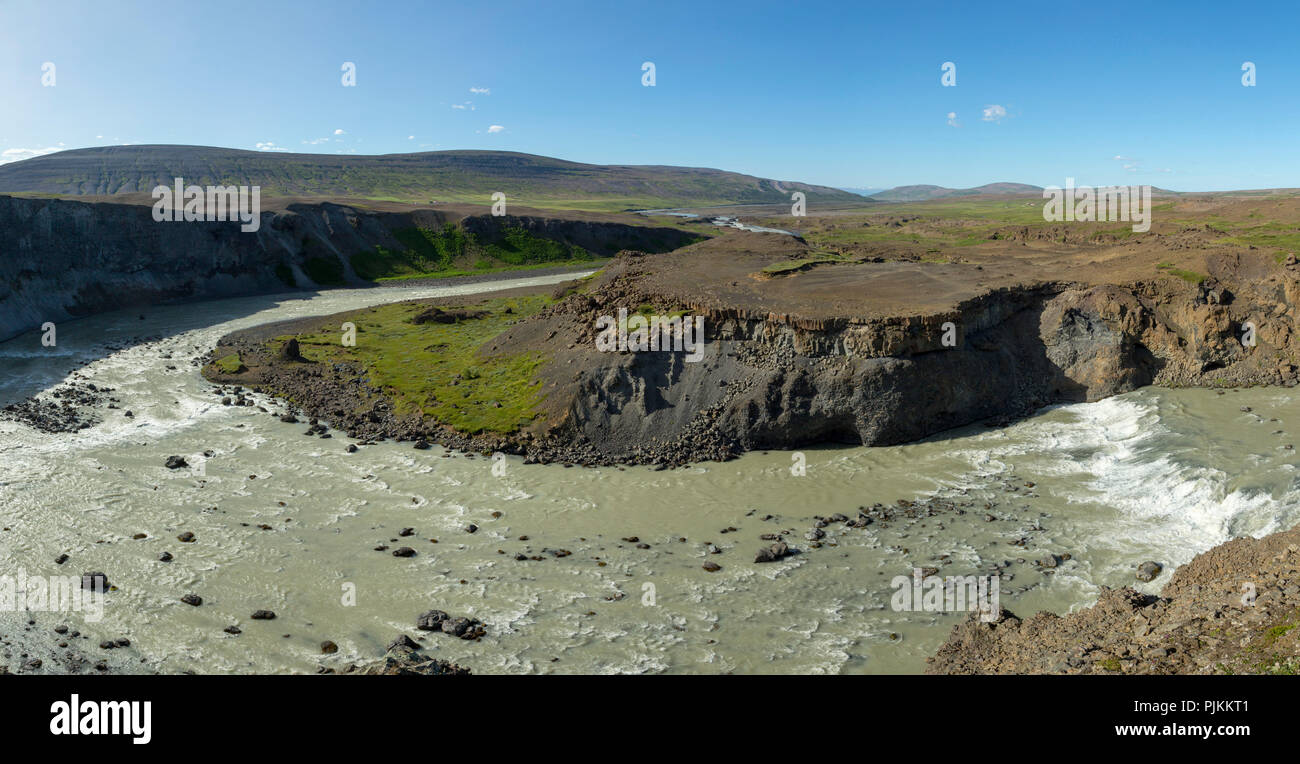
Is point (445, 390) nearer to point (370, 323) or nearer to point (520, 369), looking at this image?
point (520, 369)

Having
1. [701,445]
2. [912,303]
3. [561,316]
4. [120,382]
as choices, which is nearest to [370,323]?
[120,382]

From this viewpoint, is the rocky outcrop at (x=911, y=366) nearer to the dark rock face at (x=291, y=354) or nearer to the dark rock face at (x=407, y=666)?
the dark rock face at (x=407, y=666)

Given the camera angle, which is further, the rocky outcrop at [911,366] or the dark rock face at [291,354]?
A: the dark rock face at [291,354]

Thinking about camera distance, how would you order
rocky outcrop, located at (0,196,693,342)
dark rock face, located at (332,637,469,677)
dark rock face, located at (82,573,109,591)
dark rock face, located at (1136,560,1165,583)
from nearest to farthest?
dark rock face, located at (332,637,469,677) → dark rock face, located at (1136,560,1165,583) → dark rock face, located at (82,573,109,591) → rocky outcrop, located at (0,196,693,342)

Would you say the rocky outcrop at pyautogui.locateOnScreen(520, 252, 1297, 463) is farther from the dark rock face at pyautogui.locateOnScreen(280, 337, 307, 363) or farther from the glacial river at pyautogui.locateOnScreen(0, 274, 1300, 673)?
the dark rock face at pyautogui.locateOnScreen(280, 337, 307, 363)

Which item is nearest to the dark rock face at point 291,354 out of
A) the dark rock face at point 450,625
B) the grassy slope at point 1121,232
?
the grassy slope at point 1121,232

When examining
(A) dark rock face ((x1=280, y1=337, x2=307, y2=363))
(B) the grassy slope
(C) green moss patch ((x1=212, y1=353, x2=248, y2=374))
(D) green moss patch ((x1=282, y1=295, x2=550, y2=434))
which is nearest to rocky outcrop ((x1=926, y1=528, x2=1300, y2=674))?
(D) green moss patch ((x1=282, y1=295, x2=550, y2=434))

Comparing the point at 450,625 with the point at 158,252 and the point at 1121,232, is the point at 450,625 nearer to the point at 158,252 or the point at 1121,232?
the point at 158,252
